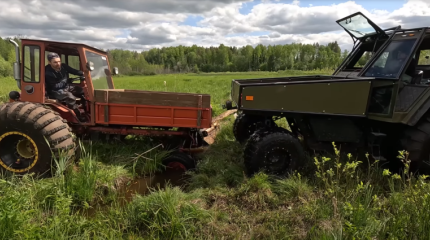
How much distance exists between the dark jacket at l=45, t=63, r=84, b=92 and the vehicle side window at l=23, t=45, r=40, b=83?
0.16 metres

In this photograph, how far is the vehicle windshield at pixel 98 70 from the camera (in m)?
5.29

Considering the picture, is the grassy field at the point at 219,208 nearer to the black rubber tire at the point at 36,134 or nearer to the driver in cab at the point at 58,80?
the black rubber tire at the point at 36,134

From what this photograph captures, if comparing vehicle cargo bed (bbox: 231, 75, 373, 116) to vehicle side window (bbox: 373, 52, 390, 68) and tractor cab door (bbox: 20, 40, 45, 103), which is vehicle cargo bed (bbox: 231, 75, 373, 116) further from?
tractor cab door (bbox: 20, 40, 45, 103)

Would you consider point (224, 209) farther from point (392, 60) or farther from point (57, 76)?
point (57, 76)

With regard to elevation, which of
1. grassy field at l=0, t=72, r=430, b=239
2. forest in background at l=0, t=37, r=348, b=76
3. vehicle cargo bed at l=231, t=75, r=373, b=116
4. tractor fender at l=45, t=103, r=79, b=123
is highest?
forest in background at l=0, t=37, r=348, b=76

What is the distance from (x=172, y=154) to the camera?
16.4ft

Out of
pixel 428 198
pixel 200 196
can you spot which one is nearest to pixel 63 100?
pixel 200 196

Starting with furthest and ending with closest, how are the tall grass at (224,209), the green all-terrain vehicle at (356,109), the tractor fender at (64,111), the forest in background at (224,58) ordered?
the forest in background at (224,58)
the tractor fender at (64,111)
the green all-terrain vehicle at (356,109)
the tall grass at (224,209)

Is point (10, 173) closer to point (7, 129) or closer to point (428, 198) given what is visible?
point (7, 129)

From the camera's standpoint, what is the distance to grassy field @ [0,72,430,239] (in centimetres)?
272

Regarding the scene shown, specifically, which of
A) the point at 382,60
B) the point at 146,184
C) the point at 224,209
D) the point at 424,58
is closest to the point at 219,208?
the point at 224,209

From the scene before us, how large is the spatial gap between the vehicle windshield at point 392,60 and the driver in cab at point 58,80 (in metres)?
4.77

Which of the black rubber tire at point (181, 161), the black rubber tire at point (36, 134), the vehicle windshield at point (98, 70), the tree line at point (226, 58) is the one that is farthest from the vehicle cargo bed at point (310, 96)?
the tree line at point (226, 58)

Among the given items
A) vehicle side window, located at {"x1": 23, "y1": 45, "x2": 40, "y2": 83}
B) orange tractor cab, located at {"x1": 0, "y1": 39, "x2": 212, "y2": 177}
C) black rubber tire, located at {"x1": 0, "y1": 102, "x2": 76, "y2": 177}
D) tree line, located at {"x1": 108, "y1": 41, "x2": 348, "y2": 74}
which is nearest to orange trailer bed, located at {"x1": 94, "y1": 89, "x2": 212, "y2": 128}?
orange tractor cab, located at {"x1": 0, "y1": 39, "x2": 212, "y2": 177}
